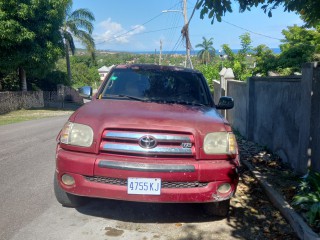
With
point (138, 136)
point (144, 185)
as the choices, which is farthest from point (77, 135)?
point (144, 185)

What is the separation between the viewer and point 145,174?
12.6 ft

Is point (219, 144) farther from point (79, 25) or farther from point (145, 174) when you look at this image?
point (79, 25)

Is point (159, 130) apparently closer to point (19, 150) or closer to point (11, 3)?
point (19, 150)

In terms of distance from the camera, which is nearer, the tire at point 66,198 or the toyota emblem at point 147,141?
the toyota emblem at point 147,141

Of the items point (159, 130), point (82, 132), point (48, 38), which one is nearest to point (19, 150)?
point (82, 132)

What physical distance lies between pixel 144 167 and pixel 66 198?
1.28 meters

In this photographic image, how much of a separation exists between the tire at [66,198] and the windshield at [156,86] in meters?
1.48

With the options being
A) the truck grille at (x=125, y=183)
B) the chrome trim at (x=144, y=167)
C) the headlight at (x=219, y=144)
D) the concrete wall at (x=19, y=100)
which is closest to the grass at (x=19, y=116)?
the concrete wall at (x=19, y=100)

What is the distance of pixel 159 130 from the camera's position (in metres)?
3.92

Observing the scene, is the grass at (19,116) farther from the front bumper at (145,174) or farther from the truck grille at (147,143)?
the truck grille at (147,143)

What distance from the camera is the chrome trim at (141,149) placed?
3.90 m

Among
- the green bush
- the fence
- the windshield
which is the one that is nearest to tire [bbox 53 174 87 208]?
the windshield

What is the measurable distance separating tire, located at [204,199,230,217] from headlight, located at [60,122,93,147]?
5.40ft

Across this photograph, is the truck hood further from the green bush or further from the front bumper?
the green bush
